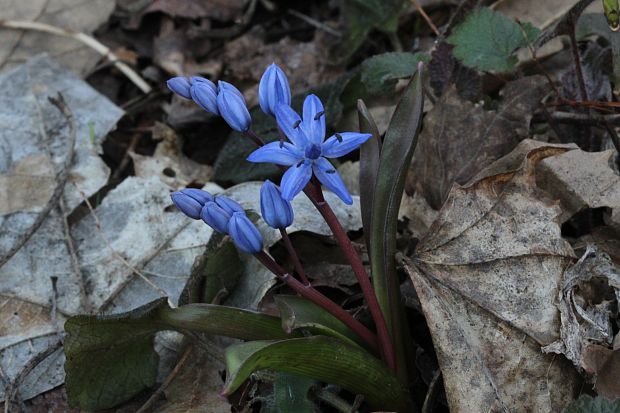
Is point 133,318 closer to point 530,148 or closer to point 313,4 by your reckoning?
point 530,148

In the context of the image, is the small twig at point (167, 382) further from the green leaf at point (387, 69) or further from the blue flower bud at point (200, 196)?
the green leaf at point (387, 69)

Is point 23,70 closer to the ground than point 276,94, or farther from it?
closer to the ground

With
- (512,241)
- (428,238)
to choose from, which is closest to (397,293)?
(428,238)

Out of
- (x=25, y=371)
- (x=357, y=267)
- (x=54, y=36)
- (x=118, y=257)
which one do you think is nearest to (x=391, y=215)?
(x=357, y=267)

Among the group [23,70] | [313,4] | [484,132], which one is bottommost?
[23,70]

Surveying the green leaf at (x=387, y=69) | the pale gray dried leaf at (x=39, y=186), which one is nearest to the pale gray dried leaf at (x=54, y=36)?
the pale gray dried leaf at (x=39, y=186)

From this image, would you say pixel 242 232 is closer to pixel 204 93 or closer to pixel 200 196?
pixel 200 196
